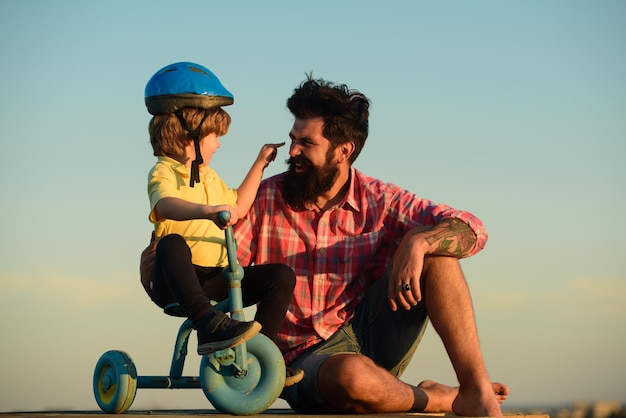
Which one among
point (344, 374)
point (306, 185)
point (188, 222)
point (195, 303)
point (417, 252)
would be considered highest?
point (306, 185)

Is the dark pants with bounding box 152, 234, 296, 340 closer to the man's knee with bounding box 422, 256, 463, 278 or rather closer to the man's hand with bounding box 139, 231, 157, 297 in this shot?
the man's hand with bounding box 139, 231, 157, 297

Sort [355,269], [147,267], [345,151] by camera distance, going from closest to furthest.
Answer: [147,267] < [355,269] < [345,151]

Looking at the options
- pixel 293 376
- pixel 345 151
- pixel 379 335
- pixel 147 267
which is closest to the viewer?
pixel 293 376

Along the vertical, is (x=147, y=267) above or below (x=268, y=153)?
below

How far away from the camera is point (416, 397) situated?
5.75 m

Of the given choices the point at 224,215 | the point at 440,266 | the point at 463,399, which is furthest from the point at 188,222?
the point at 463,399

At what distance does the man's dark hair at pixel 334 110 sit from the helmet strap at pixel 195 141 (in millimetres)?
1209

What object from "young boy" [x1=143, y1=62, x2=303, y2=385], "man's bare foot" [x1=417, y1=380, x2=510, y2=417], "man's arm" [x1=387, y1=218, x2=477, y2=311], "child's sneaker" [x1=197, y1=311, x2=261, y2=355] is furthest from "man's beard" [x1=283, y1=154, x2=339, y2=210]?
"child's sneaker" [x1=197, y1=311, x2=261, y2=355]

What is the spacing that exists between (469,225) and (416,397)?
1.01 m

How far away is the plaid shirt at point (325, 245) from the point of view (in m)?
6.07

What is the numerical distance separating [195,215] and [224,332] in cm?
57

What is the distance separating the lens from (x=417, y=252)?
5480 millimetres

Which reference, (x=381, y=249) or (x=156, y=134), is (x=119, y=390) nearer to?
Answer: (x=156, y=134)

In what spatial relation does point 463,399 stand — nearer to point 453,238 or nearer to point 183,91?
point 453,238
